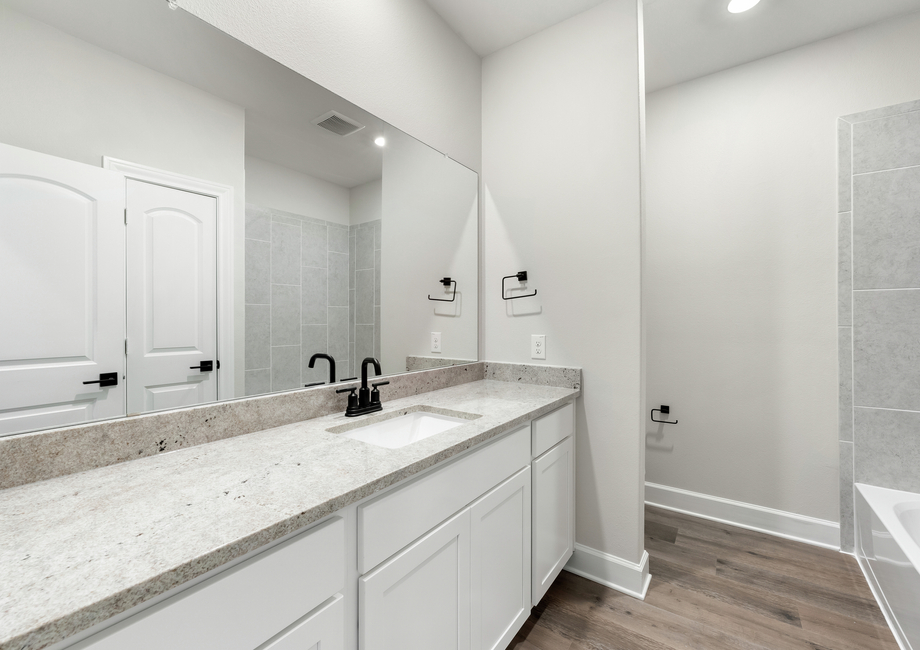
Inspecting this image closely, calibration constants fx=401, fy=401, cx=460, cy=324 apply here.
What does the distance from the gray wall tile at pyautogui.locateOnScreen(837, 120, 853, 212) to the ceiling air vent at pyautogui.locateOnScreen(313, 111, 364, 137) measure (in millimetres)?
2368

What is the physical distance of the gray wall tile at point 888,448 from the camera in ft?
A: 6.12

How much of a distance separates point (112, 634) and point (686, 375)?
2.72 m

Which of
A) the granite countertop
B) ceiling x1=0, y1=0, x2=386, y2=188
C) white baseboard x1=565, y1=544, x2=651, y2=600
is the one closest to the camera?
the granite countertop

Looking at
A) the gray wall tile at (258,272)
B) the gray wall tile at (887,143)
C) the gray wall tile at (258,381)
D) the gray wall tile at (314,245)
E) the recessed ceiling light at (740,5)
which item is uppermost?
the recessed ceiling light at (740,5)

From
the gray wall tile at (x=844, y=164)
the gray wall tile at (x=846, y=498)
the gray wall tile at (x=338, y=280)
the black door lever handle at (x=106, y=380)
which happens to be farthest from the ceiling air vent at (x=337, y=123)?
the gray wall tile at (x=846, y=498)

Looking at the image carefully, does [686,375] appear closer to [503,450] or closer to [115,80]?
[503,450]

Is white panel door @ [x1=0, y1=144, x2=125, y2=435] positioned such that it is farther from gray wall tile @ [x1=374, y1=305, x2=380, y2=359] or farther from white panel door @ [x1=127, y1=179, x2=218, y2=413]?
gray wall tile @ [x1=374, y1=305, x2=380, y2=359]

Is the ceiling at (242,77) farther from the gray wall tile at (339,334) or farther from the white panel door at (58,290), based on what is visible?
the gray wall tile at (339,334)

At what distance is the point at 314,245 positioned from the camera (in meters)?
1.37

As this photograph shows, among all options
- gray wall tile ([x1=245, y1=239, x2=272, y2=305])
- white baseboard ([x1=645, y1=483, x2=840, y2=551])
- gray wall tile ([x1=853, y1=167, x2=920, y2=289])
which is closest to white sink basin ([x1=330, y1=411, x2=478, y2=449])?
gray wall tile ([x1=245, y1=239, x2=272, y2=305])

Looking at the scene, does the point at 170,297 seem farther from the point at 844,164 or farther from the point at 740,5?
the point at 844,164

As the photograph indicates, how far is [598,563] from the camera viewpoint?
1851 mm

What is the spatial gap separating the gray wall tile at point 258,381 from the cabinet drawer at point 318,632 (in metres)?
0.65

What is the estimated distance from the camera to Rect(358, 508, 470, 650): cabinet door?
85 centimetres
